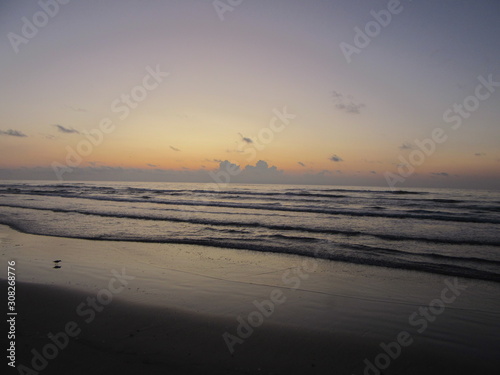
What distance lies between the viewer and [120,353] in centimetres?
361

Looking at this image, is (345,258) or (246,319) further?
(345,258)

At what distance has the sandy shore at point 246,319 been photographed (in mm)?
3617

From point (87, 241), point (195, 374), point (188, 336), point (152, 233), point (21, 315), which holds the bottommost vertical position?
point (195, 374)

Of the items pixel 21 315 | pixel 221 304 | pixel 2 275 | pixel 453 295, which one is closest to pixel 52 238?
pixel 2 275

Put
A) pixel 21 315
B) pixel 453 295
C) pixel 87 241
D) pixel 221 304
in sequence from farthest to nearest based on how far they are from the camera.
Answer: pixel 87 241 < pixel 453 295 < pixel 221 304 < pixel 21 315

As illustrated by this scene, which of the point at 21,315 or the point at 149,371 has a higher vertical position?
the point at 21,315

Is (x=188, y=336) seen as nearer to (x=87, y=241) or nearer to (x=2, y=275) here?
(x=2, y=275)

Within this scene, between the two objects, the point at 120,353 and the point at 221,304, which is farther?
the point at 221,304

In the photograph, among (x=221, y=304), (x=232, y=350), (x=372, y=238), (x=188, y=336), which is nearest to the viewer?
(x=232, y=350)

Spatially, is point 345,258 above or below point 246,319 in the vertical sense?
above

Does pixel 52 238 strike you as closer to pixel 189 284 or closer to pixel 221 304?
pixel 189 284

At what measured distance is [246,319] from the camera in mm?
4891

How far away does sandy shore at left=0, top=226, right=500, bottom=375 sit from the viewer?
362 cm

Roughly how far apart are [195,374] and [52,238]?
11490mm
